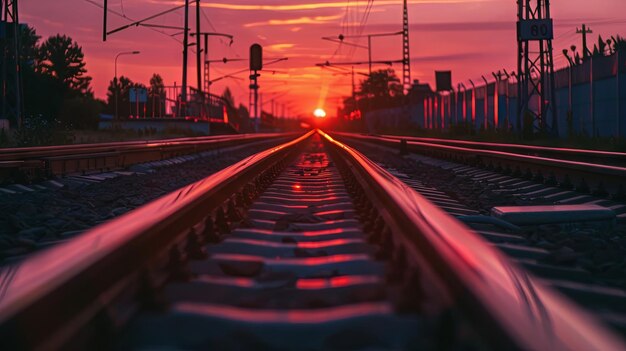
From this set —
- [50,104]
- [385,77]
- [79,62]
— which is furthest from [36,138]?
[385,77]

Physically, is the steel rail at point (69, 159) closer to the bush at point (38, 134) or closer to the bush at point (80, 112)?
the bush at point (38, 134)

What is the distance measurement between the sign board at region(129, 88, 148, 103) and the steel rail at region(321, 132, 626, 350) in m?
42.7

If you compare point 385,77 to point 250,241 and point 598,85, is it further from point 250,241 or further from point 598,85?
point 250,241

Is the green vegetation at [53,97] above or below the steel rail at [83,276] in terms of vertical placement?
above

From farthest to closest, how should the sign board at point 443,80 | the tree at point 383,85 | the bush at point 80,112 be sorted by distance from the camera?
the tree at point 383,85
the sign board at point 443,80
the bush at point 80,112

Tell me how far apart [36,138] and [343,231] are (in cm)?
1632

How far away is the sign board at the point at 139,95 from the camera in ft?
146

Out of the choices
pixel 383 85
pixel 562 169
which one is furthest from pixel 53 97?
pixel 383 85

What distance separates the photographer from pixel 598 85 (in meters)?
26.2

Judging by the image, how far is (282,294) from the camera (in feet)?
10.1

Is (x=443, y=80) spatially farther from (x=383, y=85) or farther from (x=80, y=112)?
(x=383, y=85)

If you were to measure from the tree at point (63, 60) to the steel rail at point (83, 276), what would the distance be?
288ft

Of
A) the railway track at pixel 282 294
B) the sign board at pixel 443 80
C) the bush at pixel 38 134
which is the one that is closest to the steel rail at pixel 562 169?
the railway track at pixel 282 294

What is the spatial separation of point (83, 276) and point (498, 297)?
1405mm
